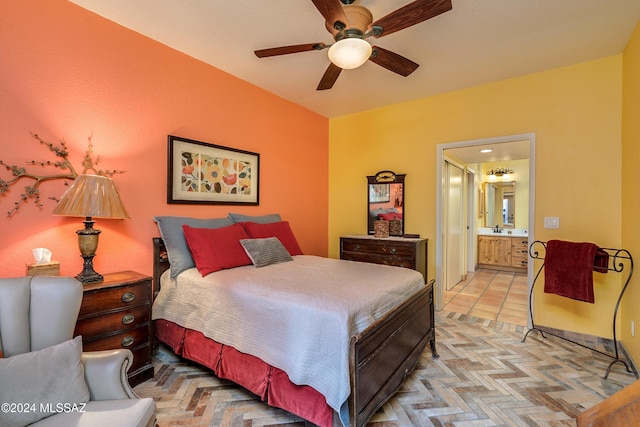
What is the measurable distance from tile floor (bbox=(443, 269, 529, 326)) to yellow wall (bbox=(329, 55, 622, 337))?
1.65 ft

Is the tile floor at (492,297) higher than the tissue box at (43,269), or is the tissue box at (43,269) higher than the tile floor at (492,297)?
the tissue box at (43,269)

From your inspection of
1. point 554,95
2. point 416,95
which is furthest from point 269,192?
point 554,95

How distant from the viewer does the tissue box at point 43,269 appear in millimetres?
1794

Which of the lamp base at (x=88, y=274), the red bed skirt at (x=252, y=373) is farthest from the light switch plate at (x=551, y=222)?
the lamp base at (x=88, y=274)

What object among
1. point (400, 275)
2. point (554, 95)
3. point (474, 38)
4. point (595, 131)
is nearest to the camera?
point (400, 275)

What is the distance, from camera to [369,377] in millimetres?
1585

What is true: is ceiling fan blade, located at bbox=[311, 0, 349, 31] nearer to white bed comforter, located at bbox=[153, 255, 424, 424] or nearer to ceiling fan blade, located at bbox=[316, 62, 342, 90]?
ceiling fan blade, located at bbox=[316, 62, 342, 90]

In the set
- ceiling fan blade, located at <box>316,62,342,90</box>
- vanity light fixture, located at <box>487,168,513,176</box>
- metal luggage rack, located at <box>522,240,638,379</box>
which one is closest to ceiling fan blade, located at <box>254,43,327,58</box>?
ceiling fan blade, located at <box>316,62,342,90</box>

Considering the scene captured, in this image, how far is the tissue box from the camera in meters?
1.79

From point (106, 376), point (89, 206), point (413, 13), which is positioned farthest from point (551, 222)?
point (89, 206)

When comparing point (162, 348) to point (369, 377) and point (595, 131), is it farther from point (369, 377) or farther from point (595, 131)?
point (595, 131)

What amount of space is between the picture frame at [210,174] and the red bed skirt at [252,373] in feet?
4.07

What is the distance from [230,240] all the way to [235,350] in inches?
39.3

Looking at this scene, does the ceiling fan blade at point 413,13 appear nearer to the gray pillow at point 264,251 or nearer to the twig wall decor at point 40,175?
the gray pillow at point 264,251
